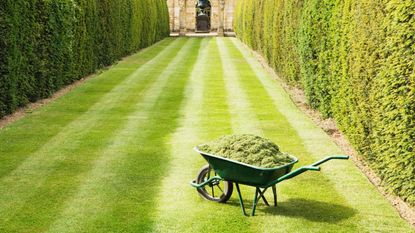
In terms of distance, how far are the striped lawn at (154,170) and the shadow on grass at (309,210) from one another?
1 cm

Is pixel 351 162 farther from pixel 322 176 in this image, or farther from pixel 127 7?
pixel 127 7

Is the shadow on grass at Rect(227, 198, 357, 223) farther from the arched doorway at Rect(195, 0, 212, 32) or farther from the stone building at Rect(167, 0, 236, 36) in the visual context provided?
the arched doorway at Rect(195, 0, 212, 32)

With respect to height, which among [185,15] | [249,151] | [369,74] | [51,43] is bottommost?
[185,15]

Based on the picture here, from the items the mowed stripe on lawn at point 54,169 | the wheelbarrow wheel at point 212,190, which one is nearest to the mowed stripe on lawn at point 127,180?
the mowed stripe on lawn at point 54,169

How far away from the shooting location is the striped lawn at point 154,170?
6387mm

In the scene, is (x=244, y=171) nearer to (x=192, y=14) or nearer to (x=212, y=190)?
(x=212, y=190)

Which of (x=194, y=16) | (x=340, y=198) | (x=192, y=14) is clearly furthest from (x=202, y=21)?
(x=340, y=198)

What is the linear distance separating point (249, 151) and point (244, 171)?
41cm

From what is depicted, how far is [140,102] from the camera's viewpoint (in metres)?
14.6

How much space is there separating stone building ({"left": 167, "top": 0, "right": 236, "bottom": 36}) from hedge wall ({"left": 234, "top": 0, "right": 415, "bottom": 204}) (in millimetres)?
40460

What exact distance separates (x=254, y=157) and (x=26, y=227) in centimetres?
280

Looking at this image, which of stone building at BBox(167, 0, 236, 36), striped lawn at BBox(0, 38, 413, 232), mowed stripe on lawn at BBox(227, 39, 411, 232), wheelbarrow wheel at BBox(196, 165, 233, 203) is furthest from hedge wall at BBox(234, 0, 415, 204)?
stone building at BBox(167, 0, 236, 36)

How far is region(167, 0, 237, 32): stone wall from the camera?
181 ft

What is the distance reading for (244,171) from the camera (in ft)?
20.2
